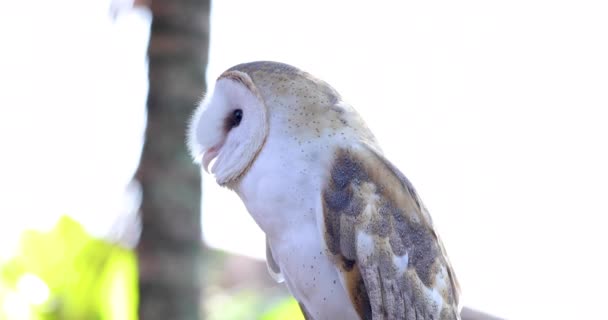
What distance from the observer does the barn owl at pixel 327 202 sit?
4.19ft

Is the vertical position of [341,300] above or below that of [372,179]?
below

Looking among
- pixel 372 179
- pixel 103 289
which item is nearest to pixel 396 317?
pixel 372 179

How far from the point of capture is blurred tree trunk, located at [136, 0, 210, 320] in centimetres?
190

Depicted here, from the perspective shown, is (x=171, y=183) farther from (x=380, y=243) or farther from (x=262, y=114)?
(x=380, y=243)

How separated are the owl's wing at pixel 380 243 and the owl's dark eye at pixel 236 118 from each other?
8.1 inches

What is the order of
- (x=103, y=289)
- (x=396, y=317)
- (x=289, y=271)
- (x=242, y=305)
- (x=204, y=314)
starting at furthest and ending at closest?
(x=242, y=305) < (x=103, y=289) < (x=204, y=314) < (x=289, y=271) < (x=396, y=317)

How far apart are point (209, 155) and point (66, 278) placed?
1725mm

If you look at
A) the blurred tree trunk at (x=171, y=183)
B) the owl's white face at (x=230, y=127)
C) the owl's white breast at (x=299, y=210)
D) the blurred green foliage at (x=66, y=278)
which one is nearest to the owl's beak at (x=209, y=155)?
the owl's white face at (x=230, y=127)

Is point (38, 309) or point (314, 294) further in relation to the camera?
point (38, 309)

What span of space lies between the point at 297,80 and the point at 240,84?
0.10 metres

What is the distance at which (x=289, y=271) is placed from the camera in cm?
137

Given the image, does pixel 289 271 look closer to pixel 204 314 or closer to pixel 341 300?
pixel 341 300

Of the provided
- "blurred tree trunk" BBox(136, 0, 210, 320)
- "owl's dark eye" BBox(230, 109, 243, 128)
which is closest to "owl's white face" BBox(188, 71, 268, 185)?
"owl's dark eye" BBox(230, 109, 243, 128)

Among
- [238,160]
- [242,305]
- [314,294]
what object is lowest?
[242,305]
